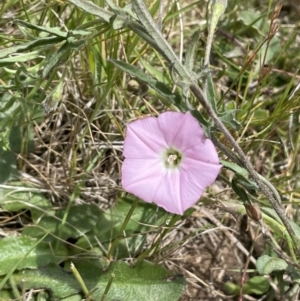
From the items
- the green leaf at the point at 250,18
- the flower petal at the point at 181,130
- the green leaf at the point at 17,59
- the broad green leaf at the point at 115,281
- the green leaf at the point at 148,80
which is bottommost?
the broad green leaf at the point at 115,281

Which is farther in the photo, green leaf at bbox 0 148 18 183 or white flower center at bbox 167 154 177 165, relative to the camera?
green leaf at bbox 0 148 18 183

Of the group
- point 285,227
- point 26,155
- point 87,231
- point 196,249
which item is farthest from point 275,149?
point 26,155

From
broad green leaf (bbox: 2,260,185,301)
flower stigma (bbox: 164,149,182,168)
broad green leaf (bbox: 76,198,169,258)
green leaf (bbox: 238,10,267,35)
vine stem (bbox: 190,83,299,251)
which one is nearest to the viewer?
vine stem (bbox: 190,83,299,251)

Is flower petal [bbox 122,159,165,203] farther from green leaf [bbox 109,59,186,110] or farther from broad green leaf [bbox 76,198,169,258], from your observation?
broad green leaf [bbox 76,198,169,258]

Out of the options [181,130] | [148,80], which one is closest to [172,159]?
[181,130]

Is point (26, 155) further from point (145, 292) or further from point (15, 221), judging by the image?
point (145, 292)

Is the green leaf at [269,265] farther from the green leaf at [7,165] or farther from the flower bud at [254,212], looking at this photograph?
the green leaf at [7,165]

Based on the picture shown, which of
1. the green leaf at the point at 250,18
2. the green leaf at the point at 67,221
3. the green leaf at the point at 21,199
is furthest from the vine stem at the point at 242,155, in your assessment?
the green leaf at the point at 250,18

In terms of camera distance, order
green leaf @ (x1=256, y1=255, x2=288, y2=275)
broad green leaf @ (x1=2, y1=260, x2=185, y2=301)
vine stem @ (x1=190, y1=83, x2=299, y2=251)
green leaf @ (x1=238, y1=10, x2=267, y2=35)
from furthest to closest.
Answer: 1. green leaf @ (x1=238, y1=10, x2=267, y2=35)
2. broad green leaf @ (x1=2, y1=260, x2=185, y2=301)
3. green leaf @ (x1=256, y1=255, x2=288, y2=275)
4. vine stem @ (x1=190, y1=83, x2=299, y2=251)

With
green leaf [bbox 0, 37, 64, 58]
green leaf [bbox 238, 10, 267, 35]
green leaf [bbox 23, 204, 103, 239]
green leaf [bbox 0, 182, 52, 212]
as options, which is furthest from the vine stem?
green leaf [bbox 238, 10, 267, 35]
